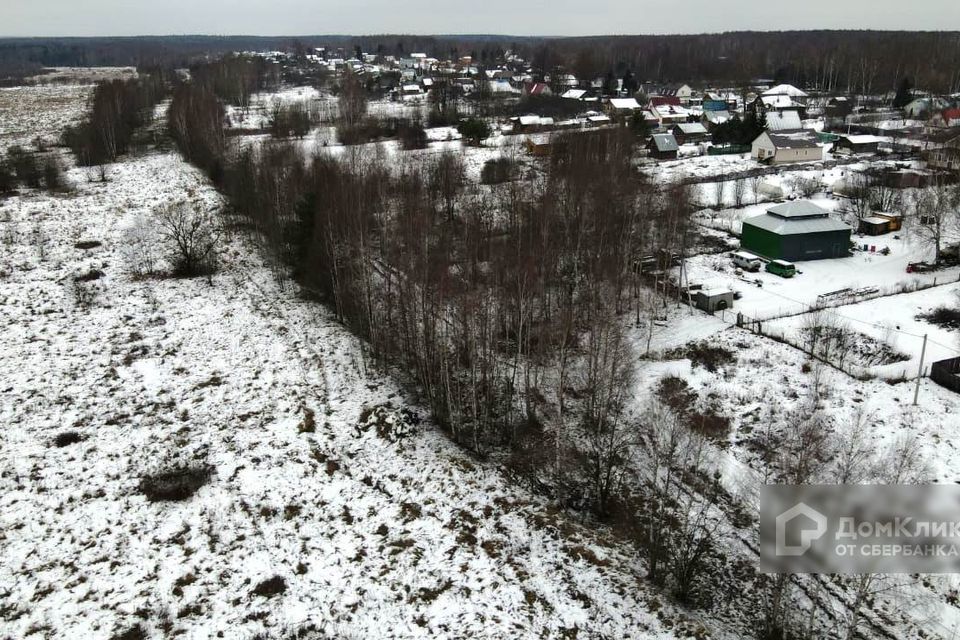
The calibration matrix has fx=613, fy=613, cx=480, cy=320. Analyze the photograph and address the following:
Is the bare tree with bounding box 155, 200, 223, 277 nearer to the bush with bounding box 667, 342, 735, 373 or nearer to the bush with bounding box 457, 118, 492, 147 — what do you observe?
the bush with bounding box 667, 342, 735, 373

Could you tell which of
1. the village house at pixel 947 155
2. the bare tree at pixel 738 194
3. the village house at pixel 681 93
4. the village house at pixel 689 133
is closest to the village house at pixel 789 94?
the village house at pixel 681 93

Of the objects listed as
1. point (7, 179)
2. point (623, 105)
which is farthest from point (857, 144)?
point (7, 179)

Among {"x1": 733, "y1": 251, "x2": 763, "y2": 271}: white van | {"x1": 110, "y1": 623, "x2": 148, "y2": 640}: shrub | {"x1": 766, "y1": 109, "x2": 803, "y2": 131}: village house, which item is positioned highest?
{"x1": 766, "y1": 109, "x2": 803, "y2": 131}: village house

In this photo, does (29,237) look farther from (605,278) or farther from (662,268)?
(662,268)

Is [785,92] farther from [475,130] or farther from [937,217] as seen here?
[937,217]

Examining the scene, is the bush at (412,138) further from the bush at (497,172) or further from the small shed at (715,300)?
the small shed at (715,300)

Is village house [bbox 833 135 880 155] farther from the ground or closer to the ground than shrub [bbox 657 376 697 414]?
farther from the ground

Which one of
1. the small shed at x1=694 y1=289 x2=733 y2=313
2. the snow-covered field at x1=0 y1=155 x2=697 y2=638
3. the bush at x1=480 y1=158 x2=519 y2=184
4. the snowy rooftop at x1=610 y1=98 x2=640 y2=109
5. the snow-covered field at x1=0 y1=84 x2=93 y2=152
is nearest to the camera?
the snow-covered field at x1=0 y1=155 x2=697 y2=638

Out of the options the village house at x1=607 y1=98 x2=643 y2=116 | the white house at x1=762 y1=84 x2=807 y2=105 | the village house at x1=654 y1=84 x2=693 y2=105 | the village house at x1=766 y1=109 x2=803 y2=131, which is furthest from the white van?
the village house at x1=654 y1=84 x2=693 y2=105
